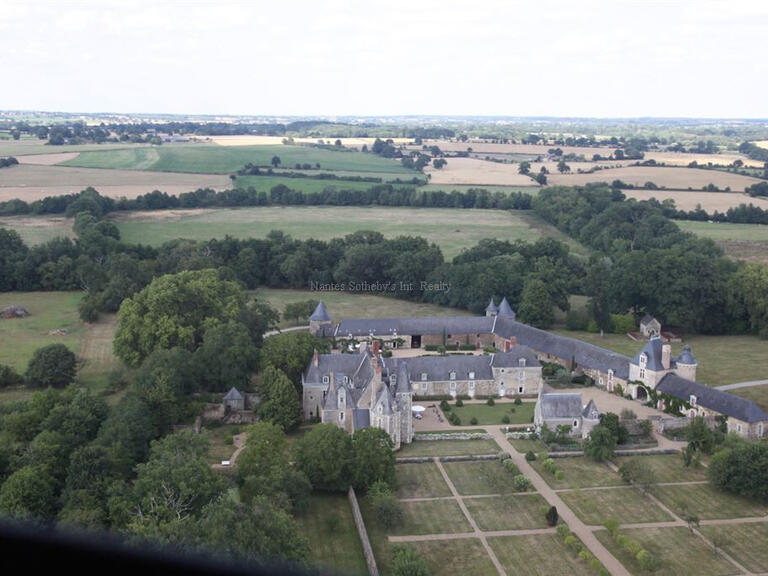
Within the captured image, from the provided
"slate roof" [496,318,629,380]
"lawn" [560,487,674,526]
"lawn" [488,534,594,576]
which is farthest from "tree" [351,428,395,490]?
A: "slate roof" [496,318,629,380]

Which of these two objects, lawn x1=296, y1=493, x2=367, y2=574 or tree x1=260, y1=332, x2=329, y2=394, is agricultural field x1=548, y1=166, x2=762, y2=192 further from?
lawn x1=296, y1=493, x2=367, y2=574

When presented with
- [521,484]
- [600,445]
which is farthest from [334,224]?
[521,484]

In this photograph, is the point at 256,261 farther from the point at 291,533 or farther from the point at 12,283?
the point at 291,533

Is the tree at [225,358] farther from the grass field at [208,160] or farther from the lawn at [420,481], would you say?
the grass field at [208,160]

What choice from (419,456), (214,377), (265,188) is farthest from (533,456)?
(265,188)

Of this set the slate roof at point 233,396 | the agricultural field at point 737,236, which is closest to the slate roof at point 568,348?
the slate roof at point 233,396

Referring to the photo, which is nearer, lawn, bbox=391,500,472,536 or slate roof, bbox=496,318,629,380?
lawn, bbox=391,500,472,536
